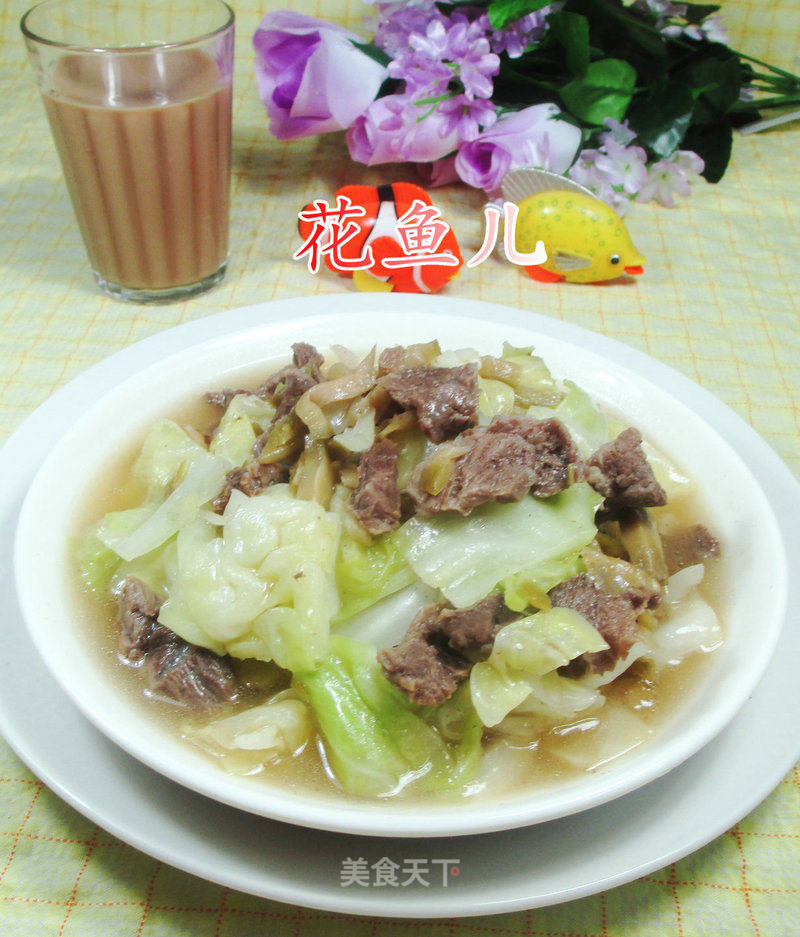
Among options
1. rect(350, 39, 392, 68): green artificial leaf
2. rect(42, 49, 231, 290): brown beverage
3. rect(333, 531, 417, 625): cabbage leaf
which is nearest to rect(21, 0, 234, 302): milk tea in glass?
rect(42, 49, 231, 290): brown beverage

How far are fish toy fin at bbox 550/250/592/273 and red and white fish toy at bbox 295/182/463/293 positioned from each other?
35 cm

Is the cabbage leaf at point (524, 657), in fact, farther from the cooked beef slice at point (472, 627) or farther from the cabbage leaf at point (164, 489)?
the cabbage leaf at point (164, 489)

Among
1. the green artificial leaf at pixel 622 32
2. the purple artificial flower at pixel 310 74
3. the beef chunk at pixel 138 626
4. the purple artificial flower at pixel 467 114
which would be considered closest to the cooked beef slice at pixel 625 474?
the beef chunk at pixel 138 626

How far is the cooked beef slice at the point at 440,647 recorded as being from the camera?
1.40 metres

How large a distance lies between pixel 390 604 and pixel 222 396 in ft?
2.61

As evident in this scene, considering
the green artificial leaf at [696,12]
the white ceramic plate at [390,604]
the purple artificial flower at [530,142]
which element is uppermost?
the green artificial leaf at [696,12]

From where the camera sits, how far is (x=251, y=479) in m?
1.73

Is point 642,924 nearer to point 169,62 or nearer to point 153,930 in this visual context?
point 153,930

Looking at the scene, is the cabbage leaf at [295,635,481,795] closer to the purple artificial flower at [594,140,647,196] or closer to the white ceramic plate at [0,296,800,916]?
the white ceramic plate at [0,296,800,916]

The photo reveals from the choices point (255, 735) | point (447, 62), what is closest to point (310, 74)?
point (447, 62)

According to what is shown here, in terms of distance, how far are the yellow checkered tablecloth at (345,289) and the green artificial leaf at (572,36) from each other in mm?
630

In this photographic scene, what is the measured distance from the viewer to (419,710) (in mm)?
1483

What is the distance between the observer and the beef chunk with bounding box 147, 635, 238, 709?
1.50 meters

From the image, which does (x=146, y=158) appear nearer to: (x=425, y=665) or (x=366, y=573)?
(x=366, y=573)
